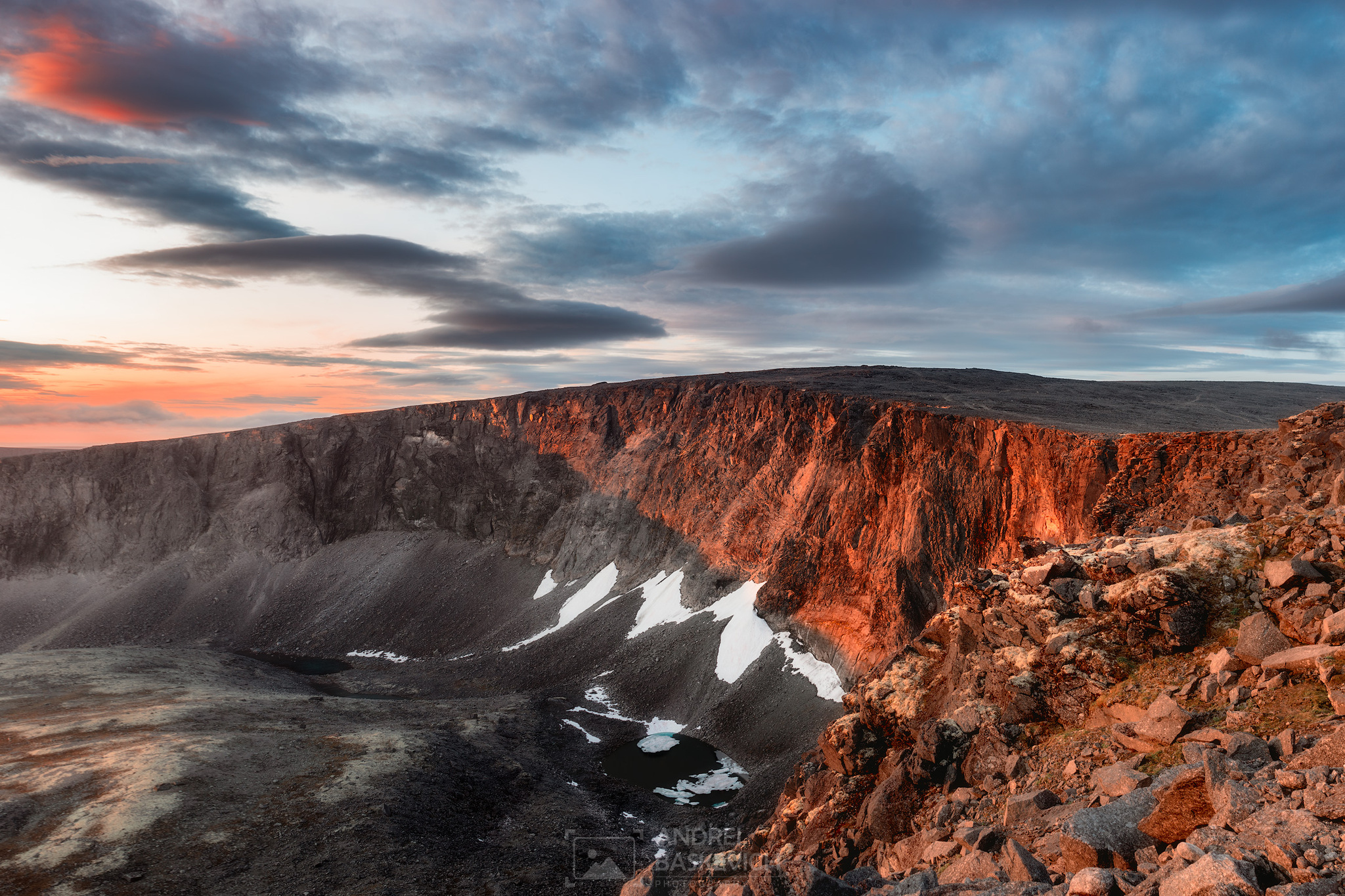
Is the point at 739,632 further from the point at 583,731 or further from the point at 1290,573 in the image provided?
the point at 1290,573

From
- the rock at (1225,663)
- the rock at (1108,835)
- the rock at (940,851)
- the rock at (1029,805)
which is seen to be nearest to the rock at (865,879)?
the rock at (940,851)

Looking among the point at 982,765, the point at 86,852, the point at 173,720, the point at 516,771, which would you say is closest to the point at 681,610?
the point at 516,771

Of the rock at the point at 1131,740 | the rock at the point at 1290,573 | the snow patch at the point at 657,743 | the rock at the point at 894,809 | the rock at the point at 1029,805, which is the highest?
the rock at the point at 1290,573

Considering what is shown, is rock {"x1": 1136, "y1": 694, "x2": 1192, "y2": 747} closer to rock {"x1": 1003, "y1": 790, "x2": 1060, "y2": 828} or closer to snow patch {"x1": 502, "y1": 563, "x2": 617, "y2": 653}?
rock {"x1": 1003, "y1": 790, "x2": 1060, "y2": 828}

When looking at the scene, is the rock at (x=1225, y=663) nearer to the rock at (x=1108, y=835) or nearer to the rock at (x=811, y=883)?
the rock at (x=1108, y=835)

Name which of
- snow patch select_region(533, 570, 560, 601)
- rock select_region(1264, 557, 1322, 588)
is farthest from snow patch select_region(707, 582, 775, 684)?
rock select_region(1264, 557, 1322, 588)
